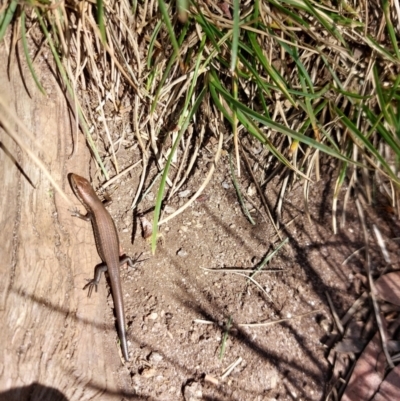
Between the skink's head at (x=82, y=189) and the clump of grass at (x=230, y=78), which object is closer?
the clump of grass at (x=230, y=78)

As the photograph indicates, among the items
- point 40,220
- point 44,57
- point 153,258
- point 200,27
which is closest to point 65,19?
point 44,57

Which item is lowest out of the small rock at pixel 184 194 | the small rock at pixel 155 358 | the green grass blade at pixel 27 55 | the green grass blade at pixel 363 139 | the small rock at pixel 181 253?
the small rock at pixel 155 358

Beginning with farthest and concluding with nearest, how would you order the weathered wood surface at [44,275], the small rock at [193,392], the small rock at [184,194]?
the small rock at [184,194] < the small rock at [193,392] < the weathered wood surface at [44,275]

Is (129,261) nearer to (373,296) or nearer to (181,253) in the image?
(181,253)

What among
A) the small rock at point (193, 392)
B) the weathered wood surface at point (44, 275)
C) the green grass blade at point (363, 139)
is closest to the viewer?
the weathered wood surface at point (44, 275)

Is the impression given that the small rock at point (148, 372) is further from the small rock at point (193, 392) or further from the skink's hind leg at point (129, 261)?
the skink's hind leg at point (129, 261)

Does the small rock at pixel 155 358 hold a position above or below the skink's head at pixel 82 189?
below

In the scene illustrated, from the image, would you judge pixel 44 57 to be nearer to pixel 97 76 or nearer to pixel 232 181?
pixel 97 76

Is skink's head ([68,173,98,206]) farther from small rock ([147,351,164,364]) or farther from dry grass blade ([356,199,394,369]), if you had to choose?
dry grass blade ([356,199,394,369])

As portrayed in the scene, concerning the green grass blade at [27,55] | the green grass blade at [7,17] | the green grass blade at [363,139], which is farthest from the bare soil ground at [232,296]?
the green grass blade at [7,17]

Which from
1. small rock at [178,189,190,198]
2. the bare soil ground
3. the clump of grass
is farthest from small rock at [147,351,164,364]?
small rock at [178,189,190,198]
